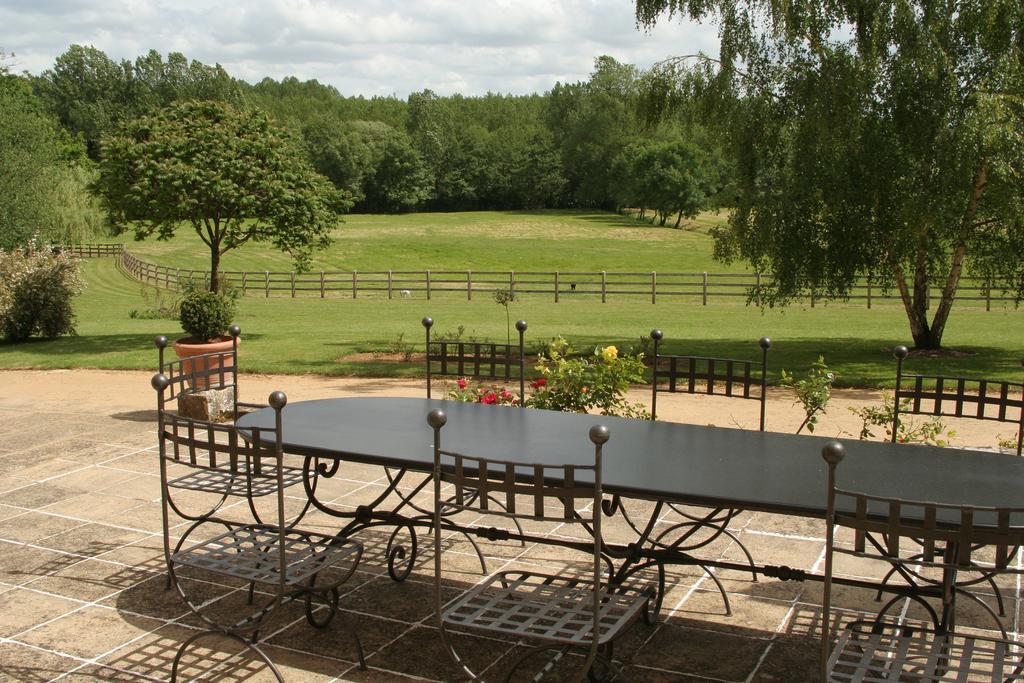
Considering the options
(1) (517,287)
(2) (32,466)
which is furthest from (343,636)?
(1) (517,287)

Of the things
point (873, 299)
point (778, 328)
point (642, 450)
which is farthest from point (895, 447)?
point (873, 299)

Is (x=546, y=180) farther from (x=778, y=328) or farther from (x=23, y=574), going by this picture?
(x=23, y=574)

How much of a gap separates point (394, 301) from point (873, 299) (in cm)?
1317

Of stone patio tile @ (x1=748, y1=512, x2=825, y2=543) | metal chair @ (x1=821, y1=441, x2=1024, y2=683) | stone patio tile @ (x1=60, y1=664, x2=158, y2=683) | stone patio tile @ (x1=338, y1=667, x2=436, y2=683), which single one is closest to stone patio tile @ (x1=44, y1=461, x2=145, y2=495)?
stone patio tile @ (x1=60, y1=664, x2=158, y2=683)

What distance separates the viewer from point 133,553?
5.70 m

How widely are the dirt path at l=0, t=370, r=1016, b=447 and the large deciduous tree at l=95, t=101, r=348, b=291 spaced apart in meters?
3.32

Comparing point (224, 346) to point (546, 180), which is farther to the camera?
point (546, 180)

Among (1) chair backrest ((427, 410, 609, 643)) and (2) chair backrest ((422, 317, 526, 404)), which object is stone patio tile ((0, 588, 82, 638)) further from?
(2) chair backrest ((422, 317, 526, 404))

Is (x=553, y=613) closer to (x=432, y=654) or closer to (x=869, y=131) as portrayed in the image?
(x=432, y=654)

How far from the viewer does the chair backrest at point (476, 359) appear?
20.5ft

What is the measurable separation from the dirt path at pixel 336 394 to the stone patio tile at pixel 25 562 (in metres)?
4.43

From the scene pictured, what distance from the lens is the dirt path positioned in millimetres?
9742

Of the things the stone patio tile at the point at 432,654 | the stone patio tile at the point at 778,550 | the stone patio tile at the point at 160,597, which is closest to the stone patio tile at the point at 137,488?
the stone patio tile at the point at 160,597

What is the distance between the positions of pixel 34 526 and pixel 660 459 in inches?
164
